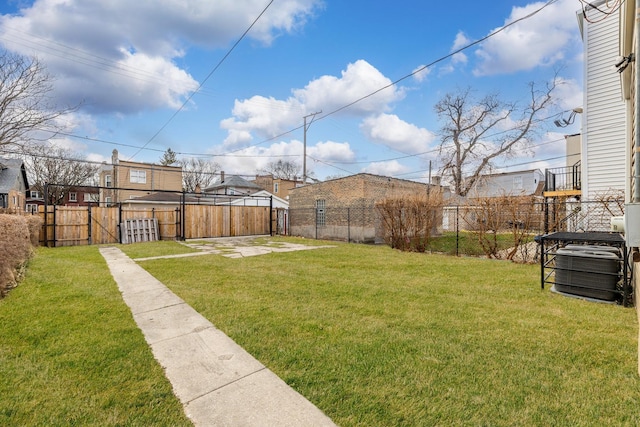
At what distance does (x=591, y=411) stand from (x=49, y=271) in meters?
9.05

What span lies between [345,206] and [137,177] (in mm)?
23625

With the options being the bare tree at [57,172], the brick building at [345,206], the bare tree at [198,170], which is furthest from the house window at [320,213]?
the bare tree at [198,170]

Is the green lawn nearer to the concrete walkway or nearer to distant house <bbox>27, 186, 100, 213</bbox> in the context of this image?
the concrete walkway

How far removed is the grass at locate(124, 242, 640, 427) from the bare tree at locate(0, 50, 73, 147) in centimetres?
961

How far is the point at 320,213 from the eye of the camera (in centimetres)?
1838

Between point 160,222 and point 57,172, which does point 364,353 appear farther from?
point 57,172

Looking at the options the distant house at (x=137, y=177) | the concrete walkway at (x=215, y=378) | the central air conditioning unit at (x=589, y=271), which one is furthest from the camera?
the distant house at (x=137, y=177)

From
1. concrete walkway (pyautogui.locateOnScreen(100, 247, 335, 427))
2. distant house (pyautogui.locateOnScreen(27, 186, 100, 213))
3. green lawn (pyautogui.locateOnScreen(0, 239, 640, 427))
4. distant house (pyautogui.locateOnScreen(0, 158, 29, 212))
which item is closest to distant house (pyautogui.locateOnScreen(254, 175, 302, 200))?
distant house (pyautogui.locateOnScreen(27, 186, 100, 213))

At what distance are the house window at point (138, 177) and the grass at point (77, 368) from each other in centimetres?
2884

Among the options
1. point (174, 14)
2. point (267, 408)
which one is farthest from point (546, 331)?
point (174, 14)

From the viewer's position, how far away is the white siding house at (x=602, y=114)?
347 inches

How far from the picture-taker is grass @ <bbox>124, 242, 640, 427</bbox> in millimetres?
2094

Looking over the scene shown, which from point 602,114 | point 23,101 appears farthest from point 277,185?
point 602,114

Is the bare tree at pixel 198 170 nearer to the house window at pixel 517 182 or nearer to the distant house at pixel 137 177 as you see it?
the distant house at pixel 137 177
